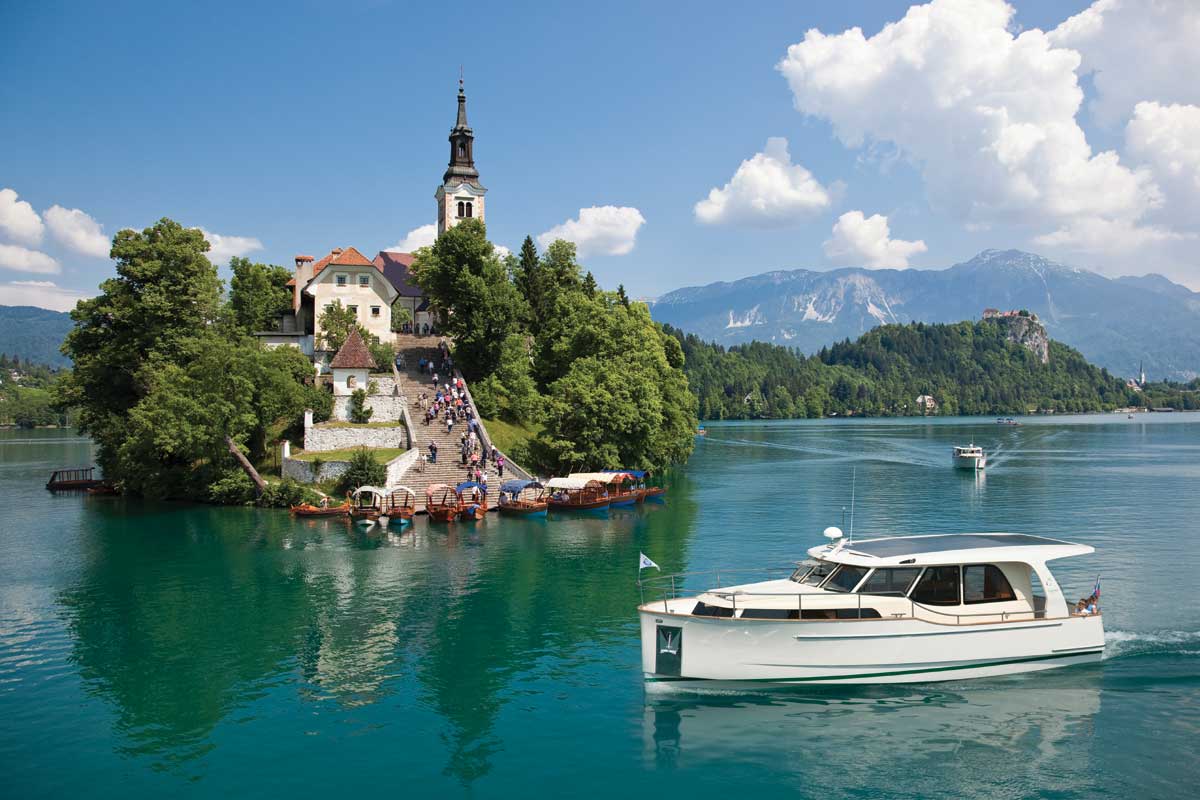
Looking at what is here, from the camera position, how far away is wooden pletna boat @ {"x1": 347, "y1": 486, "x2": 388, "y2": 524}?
52.1m

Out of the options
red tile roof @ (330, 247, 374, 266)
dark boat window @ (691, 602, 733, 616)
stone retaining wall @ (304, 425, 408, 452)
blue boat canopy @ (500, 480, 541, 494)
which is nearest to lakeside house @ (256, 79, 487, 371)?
red tile roof @ (330, 247, 374, 266)

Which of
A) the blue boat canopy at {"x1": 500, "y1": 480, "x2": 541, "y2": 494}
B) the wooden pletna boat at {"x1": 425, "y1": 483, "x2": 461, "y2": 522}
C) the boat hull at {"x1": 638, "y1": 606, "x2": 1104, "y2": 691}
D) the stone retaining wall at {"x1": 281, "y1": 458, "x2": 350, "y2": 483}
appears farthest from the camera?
the stone retaining wall at {"x1": 281, "y1": 458, "x2": 350, "y2": 483}

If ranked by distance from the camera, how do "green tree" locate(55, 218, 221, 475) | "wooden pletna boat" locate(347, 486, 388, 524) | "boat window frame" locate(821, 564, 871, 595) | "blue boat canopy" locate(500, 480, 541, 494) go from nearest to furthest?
"boat window frame" locate(821, 564, 871, 595) < "wooden pletna boat" locate(347, 486, 388, 524) < "blue boat canopy" locate(500, 480, 541, 494) < "green tree" locate(55, 218, 221, 475)

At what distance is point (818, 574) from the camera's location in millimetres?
24875

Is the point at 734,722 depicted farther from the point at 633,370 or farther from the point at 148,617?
the point at 633,370

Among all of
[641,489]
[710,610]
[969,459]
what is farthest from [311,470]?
[969,459]

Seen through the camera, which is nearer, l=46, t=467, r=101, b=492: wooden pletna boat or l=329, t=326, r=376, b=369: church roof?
l=329, t=326, r=376, b=369: church roof

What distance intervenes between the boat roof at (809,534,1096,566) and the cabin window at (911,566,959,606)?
1.38 ft

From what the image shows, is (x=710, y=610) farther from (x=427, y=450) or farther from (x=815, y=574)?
(x=427, y=450)

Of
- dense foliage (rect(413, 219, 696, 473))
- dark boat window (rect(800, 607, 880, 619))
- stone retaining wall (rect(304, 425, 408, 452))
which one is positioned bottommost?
dark boat window (rect(800, 607, 880, 619))

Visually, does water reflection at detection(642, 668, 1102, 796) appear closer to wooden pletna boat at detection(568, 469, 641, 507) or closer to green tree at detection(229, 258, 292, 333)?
wooden pletna boat at detection(568, 469, 641, 507)

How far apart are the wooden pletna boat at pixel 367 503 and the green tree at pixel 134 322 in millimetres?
23003

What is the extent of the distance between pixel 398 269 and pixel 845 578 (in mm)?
91374

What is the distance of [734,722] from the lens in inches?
842
